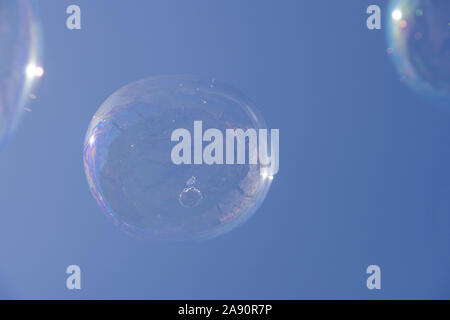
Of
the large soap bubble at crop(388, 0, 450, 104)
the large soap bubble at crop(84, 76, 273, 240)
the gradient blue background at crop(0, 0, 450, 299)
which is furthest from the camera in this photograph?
the gradient blue background at crop(0, 0, 450, 299)

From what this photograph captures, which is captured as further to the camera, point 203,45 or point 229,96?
point 203,45

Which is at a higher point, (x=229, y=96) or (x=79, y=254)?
(x=229, y=96)

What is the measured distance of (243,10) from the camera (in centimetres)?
237

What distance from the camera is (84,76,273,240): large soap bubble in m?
1.75

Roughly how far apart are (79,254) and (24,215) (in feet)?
0.90

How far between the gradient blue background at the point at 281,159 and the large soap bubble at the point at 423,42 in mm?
204

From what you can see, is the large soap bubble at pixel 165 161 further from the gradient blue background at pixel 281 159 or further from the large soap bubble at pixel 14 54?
the gradient blue background at pixel 281 159

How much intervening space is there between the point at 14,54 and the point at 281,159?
1.09 m

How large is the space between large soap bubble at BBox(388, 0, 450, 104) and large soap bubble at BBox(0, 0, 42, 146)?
1320 millimetres
